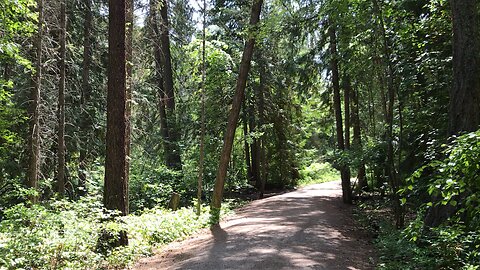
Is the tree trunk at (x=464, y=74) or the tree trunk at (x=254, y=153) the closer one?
the tree trunk at (x=464, y=74)

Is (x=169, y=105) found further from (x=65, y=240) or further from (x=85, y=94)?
(x=65, y=240)

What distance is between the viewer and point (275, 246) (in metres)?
8.11

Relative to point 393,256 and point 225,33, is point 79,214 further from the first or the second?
point 225,33

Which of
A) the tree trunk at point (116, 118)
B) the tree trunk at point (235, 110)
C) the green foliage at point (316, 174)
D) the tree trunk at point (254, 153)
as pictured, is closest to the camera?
the tree trunk at point (116, 118)

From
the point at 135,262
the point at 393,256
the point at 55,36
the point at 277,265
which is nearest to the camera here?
the point at 277,265

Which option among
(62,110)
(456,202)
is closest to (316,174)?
(62,110)

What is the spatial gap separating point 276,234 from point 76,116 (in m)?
10.1

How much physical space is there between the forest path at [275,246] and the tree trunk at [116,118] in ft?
5.12

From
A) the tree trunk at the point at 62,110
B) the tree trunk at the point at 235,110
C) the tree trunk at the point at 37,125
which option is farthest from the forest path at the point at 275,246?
the tree trunk at the point at 62,110

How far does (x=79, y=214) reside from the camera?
8.27 meters

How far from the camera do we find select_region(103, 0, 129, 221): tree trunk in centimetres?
831

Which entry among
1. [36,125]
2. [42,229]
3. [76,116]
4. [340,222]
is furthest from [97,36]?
[340,222]

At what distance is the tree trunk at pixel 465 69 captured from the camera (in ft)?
21.6

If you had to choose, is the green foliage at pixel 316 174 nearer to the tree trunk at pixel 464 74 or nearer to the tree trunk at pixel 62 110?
the tree trunk at pixel 62 110
